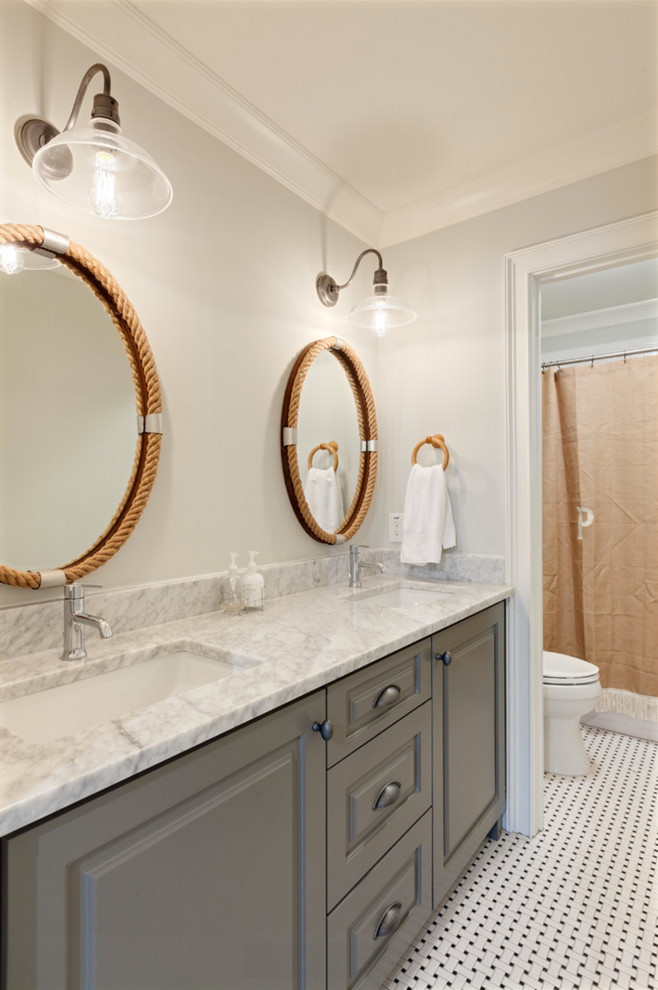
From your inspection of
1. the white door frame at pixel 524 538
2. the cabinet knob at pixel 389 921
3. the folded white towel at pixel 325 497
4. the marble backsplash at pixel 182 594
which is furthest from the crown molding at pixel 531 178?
the cabinet knob at pixel 389 921

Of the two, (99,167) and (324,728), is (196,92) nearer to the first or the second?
(99,167)

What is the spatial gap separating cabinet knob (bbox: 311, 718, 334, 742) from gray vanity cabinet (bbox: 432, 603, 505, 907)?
0.48 metres

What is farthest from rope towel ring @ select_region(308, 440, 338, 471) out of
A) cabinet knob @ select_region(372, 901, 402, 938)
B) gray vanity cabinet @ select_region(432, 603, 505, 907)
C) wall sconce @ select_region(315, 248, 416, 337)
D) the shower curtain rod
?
the shower curtain rod

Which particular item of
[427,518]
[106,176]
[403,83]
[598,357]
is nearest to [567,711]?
[427,518]

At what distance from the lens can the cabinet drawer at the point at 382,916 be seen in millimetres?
1125

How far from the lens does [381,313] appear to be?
1.94 m

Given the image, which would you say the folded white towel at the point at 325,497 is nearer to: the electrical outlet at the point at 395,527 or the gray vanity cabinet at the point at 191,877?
the electrical outlet at the point at 395,527

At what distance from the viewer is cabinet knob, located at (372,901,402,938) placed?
4.09 feet

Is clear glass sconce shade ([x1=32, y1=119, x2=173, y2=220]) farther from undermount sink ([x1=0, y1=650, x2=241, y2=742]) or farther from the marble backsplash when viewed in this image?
undermount sink ([x1=0, y1=650, x2=241, y2=742])

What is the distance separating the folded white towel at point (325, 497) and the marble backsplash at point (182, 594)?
14 centimetres

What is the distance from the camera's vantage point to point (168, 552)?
1.47 metres

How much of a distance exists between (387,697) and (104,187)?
4.20 ft

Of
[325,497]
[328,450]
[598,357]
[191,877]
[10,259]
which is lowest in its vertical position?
[191,877]

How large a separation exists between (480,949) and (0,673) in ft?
4.72
